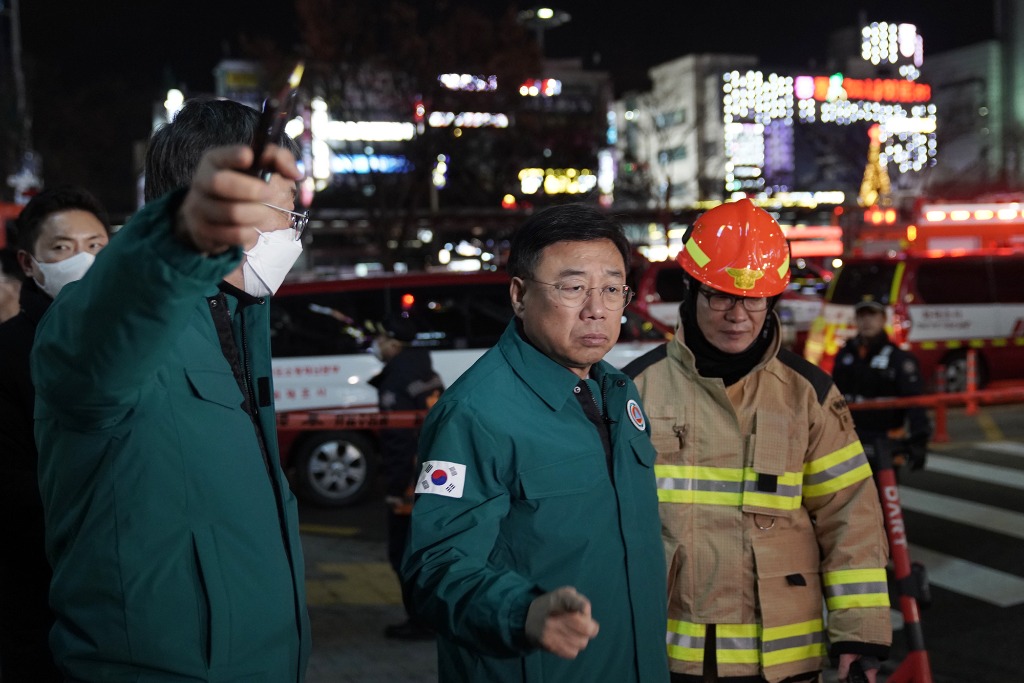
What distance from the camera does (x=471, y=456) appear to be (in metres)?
2.07

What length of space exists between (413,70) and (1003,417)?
15.7 metres

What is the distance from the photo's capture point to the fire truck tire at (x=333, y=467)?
941 centimetres

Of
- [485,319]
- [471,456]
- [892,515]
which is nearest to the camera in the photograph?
[471,456]

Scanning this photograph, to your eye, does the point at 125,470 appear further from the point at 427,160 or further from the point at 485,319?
the point at 427,160

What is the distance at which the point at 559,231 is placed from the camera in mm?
2297

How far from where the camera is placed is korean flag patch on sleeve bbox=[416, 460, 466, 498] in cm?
202

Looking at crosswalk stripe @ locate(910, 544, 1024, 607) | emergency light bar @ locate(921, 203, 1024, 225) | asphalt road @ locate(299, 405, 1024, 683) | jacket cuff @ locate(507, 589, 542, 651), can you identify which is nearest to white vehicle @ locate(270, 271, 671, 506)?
asphalt road @ locate(299, 405, 1024, 683)

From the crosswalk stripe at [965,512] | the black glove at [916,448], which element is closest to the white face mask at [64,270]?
the black glove at [916,448]

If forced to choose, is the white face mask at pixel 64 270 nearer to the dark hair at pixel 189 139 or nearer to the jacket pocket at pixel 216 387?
the dark hair at pixel 189 139

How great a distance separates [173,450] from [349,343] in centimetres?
799

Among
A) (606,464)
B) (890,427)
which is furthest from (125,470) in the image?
(890,427)

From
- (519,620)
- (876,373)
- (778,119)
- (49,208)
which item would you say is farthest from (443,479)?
(778,119)

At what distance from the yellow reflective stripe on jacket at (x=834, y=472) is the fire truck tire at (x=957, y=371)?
12.8m

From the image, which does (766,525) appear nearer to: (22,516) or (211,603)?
(211,603)
